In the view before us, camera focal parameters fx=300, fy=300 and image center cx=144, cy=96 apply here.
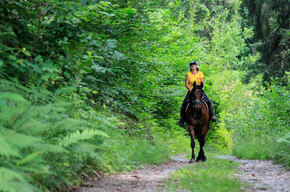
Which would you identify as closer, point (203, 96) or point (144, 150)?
point (144, 150)

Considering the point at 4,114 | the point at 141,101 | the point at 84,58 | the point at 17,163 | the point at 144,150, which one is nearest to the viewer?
the point at 17,163

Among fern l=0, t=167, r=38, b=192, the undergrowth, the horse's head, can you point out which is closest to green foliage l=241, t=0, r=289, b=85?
the horse's head

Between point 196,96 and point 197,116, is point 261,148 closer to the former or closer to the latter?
point 197,116

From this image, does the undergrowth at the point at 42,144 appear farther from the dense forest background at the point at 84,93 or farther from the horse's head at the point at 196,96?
the horse's head at the point at 196,96

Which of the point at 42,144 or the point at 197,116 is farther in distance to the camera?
the point at 197,116

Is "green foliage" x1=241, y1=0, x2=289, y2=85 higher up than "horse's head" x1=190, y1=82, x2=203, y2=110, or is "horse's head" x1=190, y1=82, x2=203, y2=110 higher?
"green foliage" x1=241, y1=0, x2=289, y2=85

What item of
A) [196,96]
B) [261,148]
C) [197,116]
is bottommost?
[261,148]

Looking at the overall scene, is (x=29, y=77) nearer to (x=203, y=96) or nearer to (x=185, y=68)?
(x=203, y=96)

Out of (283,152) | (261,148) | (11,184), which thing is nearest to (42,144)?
(11,184)

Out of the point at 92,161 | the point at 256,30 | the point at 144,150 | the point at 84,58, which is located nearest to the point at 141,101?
the point at 144,150

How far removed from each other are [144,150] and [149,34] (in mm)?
3535

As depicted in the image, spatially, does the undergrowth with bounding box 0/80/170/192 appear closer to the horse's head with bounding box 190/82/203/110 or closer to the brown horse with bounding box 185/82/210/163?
the horse's head with bounding box 190/82/203/110

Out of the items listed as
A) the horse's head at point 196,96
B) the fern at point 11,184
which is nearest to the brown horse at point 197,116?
the horse's head at point 196,96

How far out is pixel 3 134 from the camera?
127 inches
